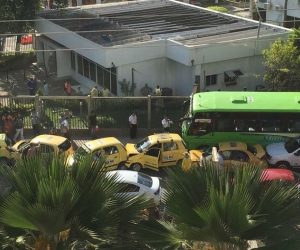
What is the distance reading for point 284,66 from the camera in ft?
81.5

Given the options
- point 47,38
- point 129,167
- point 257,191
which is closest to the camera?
point 257,191

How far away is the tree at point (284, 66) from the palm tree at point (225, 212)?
16.3 m

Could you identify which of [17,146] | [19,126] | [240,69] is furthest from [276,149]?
[19,126]

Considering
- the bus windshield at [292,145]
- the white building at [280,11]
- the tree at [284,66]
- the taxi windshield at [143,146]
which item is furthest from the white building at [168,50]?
the white building at [280,11]

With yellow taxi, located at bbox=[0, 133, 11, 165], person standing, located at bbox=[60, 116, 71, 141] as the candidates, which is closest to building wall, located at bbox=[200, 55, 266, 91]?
person standing, located at bbox=[60, 116, 71, 141]

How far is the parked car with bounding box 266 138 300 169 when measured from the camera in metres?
19.5

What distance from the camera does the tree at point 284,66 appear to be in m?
24.7

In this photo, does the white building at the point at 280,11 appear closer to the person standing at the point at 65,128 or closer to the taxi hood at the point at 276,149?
the taxi hood at the point at 276,149

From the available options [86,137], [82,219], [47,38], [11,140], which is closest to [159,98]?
[86,137]

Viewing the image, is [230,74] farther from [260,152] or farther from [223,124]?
[260,152]

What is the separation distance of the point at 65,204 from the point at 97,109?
15.8m

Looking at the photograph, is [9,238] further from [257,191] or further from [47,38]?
[47,38]

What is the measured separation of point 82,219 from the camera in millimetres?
8625

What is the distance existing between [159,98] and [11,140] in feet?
20.5
